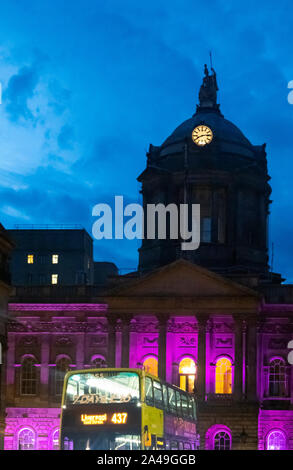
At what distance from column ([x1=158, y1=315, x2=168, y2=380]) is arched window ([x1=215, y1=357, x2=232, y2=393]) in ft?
12.6

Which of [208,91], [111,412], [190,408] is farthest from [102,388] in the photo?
[208,91]

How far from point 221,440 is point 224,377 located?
4.33 metres

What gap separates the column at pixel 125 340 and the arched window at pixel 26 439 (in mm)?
8769

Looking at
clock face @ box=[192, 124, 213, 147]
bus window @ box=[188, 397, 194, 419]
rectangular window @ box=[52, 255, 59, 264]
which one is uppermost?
clock face @ box=[192, 124, 213, 147]

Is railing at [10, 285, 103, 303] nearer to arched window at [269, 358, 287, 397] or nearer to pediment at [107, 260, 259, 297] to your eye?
pediment at [107, 260, 259, 297]

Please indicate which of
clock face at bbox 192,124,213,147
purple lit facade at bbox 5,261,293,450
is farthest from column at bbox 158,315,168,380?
clock face at bbox 192,124,213,147

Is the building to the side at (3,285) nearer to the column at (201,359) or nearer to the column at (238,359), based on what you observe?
the column at (201,359)

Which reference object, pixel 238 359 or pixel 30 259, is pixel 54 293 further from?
pixel 30 259

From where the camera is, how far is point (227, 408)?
67.1 metres

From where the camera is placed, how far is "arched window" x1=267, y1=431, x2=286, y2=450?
6869cm

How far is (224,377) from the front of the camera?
6962 cm
